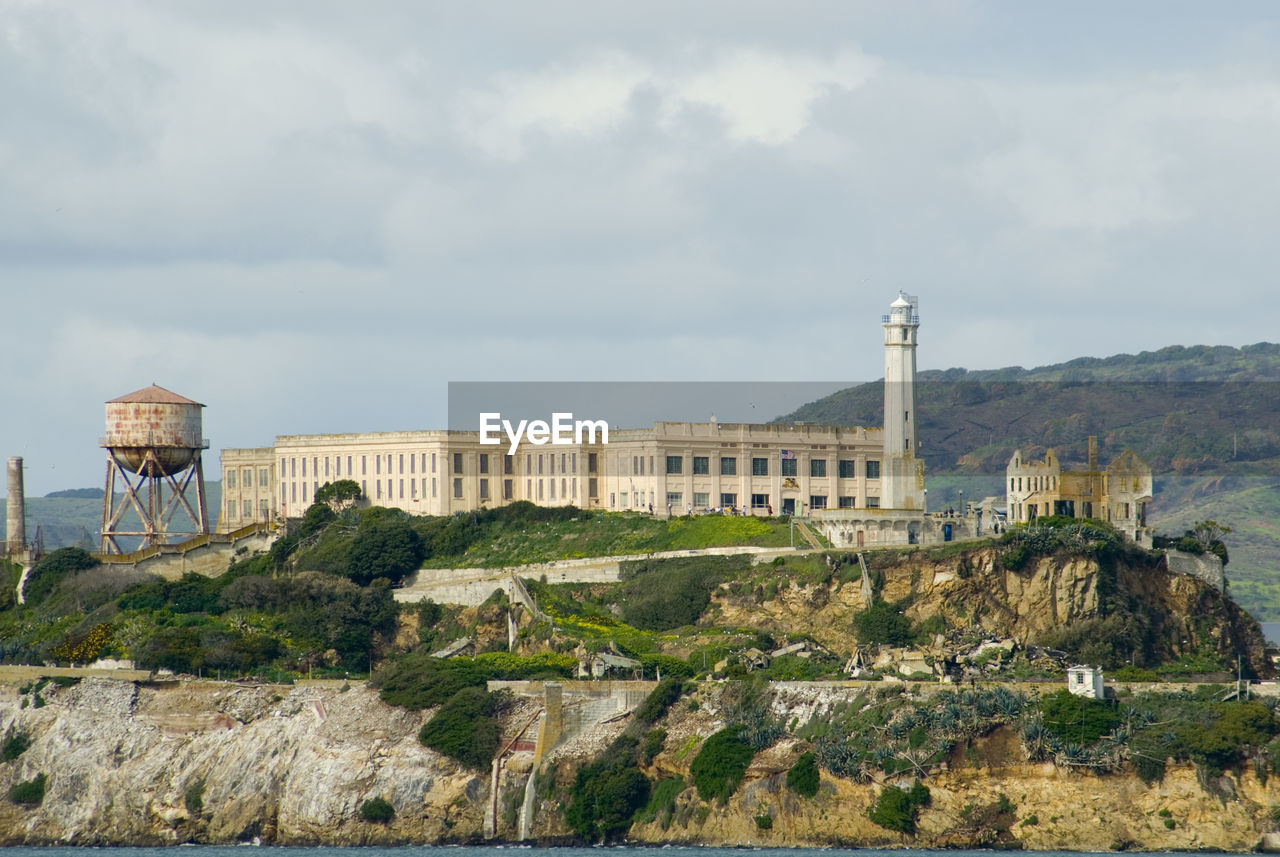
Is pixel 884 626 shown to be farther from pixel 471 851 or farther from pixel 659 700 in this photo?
pixel 471 851

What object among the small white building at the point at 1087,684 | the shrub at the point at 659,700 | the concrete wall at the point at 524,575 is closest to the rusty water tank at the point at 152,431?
the concrete wall at the point at 524,575

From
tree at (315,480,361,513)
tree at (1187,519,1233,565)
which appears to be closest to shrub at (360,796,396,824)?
tree at (315,480,361,513)

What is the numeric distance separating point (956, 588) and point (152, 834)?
40084 millimetres

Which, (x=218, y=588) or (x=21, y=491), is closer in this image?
(x=218, y=588)

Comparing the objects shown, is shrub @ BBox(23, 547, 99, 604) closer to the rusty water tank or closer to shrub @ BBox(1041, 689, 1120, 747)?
the rusty water tank

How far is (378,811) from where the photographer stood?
345ft

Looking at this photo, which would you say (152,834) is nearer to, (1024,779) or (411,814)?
(411,814)

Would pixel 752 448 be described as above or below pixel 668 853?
above

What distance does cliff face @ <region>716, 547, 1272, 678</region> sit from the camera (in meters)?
113

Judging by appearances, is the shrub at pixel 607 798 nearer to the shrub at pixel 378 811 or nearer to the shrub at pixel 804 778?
the shrub at pixel 804 778

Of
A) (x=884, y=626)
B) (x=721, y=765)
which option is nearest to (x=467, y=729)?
(x=721, y=765)

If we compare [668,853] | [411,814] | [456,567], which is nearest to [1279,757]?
[668,853]

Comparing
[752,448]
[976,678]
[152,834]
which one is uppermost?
[752,448]

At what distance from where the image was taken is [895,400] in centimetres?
12850
